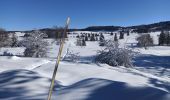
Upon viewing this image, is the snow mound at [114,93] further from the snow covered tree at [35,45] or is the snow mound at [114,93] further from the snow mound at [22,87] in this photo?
the snow covered tree at [35,45]

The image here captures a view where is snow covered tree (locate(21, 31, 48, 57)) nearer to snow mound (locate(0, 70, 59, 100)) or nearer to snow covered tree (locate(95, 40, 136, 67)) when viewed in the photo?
snow covered tree (locate(95, 40, 136, 67))

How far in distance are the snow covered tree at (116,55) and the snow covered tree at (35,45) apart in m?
8.66

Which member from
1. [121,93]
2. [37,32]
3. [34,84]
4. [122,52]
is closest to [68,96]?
[121,93]

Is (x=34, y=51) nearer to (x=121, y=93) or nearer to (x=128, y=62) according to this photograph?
(x=128, y=62)

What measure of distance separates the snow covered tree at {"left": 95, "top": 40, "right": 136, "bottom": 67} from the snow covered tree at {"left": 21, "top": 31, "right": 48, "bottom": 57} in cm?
866

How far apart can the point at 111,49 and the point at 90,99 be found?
1090 cm

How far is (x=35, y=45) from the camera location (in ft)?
74.8

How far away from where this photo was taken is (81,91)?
405 centimetres

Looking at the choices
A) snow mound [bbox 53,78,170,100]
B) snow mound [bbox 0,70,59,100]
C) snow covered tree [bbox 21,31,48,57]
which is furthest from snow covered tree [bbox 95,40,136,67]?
snow mound [bbox 53,78,170,100]

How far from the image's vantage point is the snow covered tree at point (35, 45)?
22.4m

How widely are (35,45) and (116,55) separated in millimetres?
9953

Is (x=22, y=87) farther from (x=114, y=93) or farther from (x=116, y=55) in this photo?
(x=116, y=55)

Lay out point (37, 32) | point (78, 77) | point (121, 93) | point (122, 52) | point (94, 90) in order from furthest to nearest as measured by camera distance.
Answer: point (37, 32) < point (122, 52) < point (78, 77) < point (94, 90) < point (121, 93)

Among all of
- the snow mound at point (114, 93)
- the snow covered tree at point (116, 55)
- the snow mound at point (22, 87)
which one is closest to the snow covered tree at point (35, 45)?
the snow covered tree at point (116, 55)
